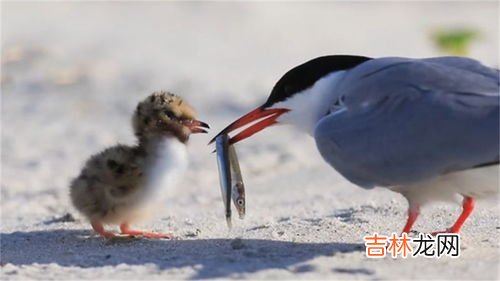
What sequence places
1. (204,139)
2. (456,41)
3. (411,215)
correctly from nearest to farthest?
(411,215)
(204,139)
(456,41)

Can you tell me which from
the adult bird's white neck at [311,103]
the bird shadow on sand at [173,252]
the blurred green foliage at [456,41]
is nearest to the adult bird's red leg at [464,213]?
the bird shadow on sand at [173,252]

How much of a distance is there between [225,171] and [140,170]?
421mm

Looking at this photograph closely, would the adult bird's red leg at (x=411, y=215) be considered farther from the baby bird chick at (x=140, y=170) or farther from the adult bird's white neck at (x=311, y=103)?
the baby bird chick at (x=140, y=170)

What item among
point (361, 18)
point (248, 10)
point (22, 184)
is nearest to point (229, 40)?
point (248, 10)

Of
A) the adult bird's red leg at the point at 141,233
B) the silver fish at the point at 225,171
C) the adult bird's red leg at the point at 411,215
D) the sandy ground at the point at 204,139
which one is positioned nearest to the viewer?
the sandy ground at the point at 204,139

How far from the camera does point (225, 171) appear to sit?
16.9 ft

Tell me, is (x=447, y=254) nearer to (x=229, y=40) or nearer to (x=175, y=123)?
(x=175, y=123)

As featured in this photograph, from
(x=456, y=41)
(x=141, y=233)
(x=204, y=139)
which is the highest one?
(x=456, y=41)

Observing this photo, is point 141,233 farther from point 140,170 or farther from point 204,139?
point 204,139

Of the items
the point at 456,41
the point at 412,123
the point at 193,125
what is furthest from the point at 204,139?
Answer: the point at 412,123

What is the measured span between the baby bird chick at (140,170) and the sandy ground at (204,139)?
16 centimetres

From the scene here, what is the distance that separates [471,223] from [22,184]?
138 inches

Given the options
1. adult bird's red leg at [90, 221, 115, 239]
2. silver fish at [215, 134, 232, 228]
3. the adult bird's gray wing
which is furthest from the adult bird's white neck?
adult bird's red leg at [90, 221, 115, 239]

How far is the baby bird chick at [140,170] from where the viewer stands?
16.9 ft
